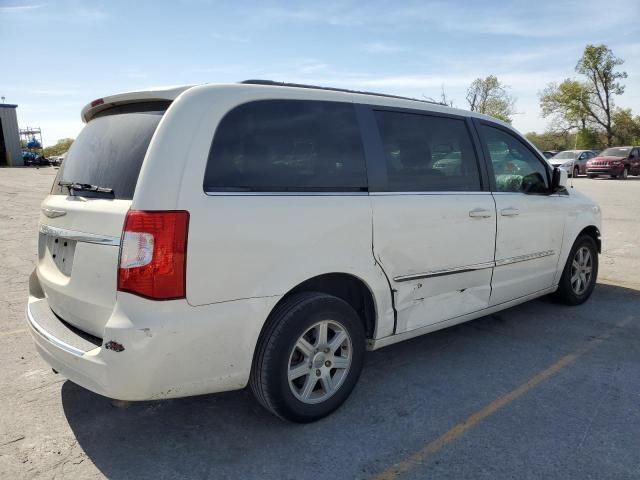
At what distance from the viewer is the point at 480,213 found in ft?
12.6

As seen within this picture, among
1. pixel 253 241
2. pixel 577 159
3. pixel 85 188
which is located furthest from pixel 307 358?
pixel 577 159

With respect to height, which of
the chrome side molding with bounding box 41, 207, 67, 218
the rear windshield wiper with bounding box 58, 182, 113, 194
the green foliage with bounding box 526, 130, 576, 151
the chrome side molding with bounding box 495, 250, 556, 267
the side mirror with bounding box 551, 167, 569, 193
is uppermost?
the green foliage with bounding box 526, 130, 576, 151

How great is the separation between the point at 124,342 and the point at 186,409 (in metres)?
0.98

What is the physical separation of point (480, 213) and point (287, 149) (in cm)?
170

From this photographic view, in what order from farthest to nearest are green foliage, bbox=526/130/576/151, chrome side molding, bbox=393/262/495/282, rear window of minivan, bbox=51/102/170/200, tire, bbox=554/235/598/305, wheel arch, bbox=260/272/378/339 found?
green foliage, bbox=526/130/576/151 → tire, bbox=554/235/598/305 → chrome side molding, bbox=393/262/495/282 → wheel arch, bbox=260/272/378/339 → rear window of minivan, bbox=51/102/170/200

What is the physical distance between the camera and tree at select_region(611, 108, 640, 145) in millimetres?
53031

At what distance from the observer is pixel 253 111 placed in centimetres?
276

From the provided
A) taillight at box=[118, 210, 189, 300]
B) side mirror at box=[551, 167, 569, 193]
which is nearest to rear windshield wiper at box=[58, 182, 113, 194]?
taillight at box=[118, 210, 189, 300]

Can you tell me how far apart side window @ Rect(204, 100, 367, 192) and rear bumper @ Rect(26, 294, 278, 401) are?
2.04 feet

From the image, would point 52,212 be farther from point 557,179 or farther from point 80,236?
point 557,179

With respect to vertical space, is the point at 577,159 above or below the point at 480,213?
above

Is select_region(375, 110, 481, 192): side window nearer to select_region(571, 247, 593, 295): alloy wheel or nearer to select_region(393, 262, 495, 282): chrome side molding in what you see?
select_region(393, 262, 495, 282): chrome side molding

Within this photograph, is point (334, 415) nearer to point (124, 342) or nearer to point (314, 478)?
point (314, 478)

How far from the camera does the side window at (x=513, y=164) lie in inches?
165
